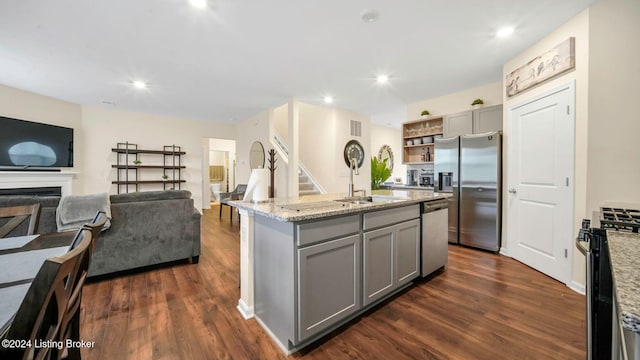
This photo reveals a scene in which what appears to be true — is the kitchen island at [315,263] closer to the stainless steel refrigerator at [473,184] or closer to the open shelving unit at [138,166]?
the stainless steel refrigerator at [473,184]

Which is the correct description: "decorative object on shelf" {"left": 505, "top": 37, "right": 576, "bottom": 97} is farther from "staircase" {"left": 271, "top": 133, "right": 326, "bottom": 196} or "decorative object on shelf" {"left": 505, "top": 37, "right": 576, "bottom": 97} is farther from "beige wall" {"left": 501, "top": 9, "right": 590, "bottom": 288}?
"staircase" {"left": 271, "top": 133, "right": 326, "bottom": 196}

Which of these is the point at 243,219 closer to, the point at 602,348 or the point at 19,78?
the point at 602,348

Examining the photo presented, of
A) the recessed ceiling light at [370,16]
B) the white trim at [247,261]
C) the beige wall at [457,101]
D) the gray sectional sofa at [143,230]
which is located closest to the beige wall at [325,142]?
the beige wall at [457,101]

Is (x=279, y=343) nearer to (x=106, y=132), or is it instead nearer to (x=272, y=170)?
(x=272, y=170)

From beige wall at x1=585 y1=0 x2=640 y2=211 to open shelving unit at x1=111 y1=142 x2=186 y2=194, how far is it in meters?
7.27

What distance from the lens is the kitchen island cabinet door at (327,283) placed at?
149 centimetres

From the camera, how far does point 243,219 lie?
1.93 m

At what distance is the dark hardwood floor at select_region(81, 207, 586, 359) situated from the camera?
5.01 ft

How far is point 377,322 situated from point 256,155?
190 inches

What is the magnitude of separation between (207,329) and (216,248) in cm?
198

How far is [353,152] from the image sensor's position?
19.6 ft

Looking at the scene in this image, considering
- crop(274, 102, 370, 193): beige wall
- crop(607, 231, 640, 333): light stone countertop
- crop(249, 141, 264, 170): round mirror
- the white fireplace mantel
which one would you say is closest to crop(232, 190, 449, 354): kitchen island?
crop(607, 231, 640, 333): light stone countertop

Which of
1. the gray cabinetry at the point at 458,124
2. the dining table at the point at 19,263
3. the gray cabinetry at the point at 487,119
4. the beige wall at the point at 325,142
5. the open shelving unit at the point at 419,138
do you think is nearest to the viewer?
the dining table at the point at 19,263

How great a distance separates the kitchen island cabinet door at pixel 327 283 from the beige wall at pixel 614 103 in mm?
2230
